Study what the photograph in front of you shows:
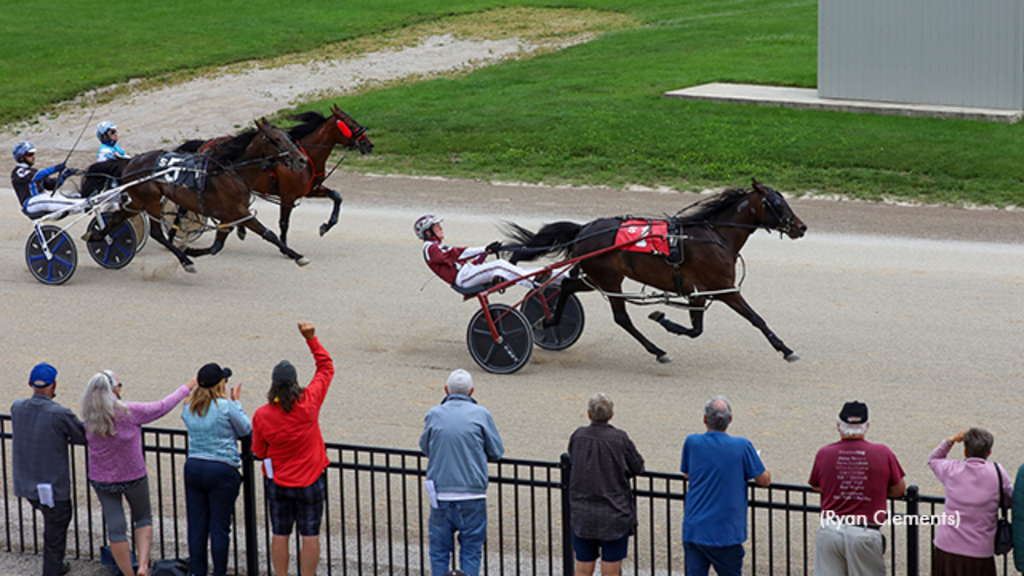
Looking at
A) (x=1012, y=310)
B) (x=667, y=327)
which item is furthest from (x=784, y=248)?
(x=667, y=327)

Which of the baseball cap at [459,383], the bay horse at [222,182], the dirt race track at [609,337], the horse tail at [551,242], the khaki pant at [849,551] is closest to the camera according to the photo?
the khaki pant at [849,551]

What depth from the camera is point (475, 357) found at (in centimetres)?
1089

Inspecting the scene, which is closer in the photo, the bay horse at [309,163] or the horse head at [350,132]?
the bay horse at [309,163]

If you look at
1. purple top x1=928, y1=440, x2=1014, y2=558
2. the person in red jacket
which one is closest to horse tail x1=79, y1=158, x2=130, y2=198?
the person in red jacket

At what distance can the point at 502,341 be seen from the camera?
10.7 meters

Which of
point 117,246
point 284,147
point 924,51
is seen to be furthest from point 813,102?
point 117,246

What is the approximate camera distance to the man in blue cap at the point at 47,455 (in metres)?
7.01

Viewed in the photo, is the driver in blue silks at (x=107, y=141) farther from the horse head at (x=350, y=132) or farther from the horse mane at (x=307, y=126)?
the horse head at (x=350, y=132)

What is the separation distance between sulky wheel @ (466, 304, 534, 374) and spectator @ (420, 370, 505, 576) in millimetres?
4001

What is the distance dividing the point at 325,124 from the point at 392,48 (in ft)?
59.3

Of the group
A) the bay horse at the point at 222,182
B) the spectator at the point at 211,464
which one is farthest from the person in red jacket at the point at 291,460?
the bay horse at the point at 222,182

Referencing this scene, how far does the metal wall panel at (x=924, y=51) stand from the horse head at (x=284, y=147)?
12958 mm

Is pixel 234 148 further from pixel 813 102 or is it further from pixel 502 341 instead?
pixel 813 102

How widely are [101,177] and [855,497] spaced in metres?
11.4
